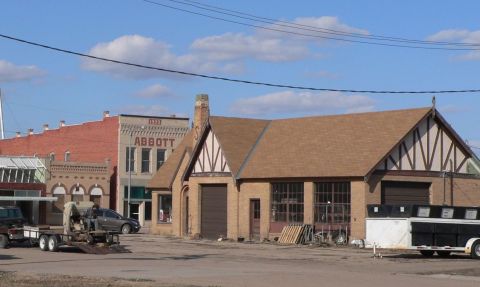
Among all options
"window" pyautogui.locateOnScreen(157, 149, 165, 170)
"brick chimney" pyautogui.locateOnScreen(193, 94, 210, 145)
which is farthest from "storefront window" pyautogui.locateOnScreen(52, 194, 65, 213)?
"brick chimney" pyautogui.locateOnScreen(193, 94, 210, 145)

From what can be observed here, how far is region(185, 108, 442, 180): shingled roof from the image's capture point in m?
42.7

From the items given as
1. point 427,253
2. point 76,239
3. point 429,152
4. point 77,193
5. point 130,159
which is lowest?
point 427,253

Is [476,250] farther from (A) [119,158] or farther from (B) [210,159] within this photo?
(A) [119,158]

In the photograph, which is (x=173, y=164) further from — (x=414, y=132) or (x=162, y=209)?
(x=414, y=132)

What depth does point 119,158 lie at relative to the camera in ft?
252

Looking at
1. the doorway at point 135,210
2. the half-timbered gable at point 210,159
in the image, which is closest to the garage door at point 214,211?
the half-timbered gable at point 210,159

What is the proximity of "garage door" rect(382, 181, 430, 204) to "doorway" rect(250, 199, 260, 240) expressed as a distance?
810cm

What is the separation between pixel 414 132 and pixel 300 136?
753 cm

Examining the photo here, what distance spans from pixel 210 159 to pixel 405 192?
12.8 metres

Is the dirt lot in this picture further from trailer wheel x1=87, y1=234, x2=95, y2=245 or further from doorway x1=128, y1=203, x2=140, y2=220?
doorway x1=128, y1=203, x2=140, y2=220

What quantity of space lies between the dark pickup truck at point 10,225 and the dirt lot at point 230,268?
0.49 meters

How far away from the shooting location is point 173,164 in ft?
192

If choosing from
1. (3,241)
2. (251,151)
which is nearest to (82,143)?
(251,151)

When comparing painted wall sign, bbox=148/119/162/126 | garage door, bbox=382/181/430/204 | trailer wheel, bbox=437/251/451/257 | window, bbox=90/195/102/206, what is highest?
painted wall sign, bbox=148/119/162/126
